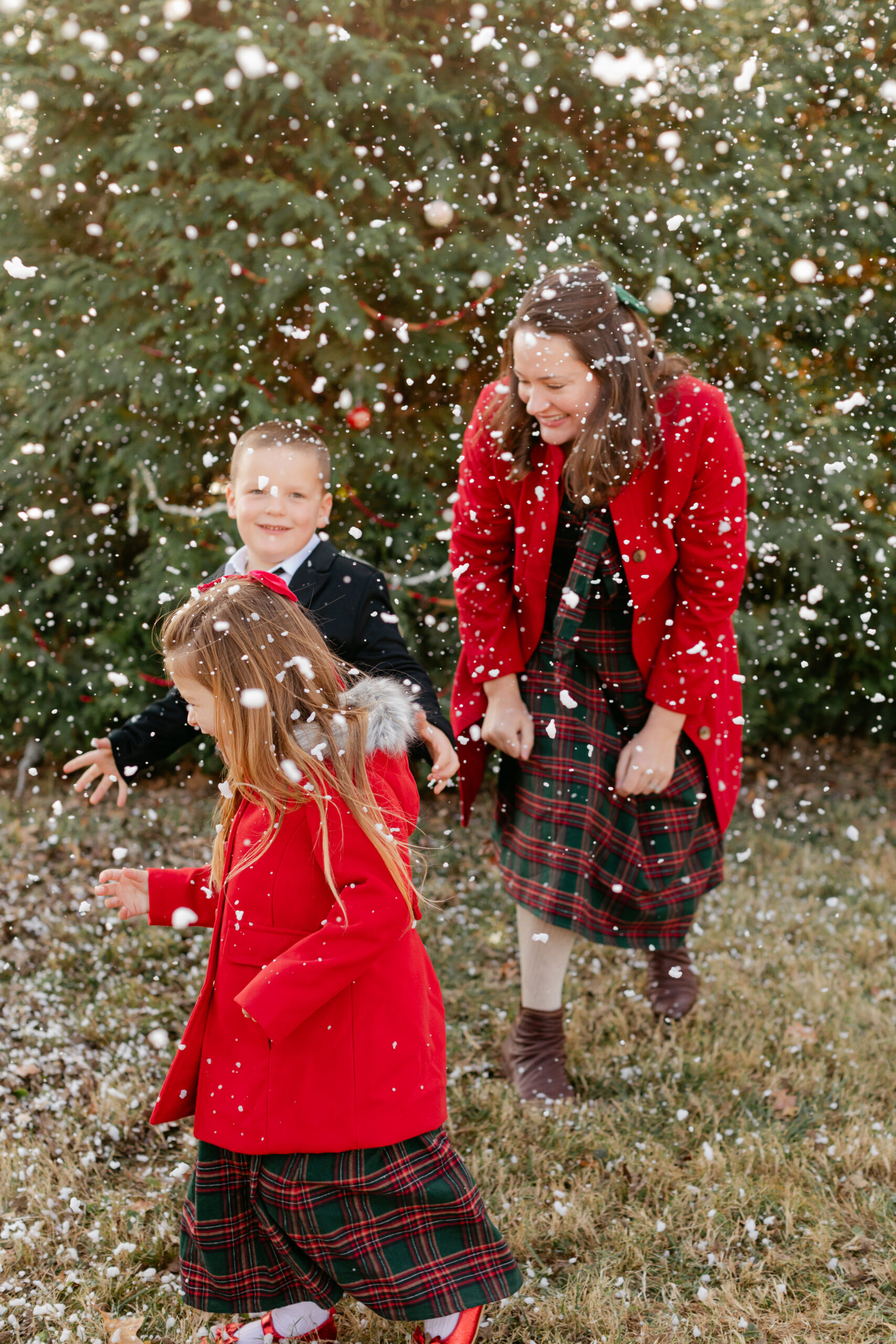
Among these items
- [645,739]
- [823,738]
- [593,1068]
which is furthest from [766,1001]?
[823,738]

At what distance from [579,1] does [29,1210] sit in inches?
187

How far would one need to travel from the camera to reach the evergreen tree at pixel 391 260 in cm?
427

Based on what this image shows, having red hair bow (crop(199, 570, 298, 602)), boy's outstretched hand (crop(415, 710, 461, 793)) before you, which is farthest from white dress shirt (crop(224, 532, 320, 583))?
boy's outstretched hand (crop(415, 710, 461, 793))

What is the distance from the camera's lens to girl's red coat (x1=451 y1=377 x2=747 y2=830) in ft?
8.06

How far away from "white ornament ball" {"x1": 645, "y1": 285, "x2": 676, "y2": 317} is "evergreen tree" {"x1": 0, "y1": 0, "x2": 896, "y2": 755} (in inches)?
0.6

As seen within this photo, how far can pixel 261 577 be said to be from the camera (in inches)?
77.3

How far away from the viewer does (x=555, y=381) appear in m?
2.37

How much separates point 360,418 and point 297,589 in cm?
239

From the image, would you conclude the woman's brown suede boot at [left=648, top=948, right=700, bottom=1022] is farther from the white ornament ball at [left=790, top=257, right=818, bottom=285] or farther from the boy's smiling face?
the white ornament ball at [left=790, top=257, right=818, bottom=285]

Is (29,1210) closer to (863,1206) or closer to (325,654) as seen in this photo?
(325,654)

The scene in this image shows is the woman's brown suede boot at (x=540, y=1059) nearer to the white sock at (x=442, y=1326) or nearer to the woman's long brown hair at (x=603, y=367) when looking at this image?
the white sock at (x=442, y=1326)

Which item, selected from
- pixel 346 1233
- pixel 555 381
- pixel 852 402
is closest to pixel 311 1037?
pixel 346 1233

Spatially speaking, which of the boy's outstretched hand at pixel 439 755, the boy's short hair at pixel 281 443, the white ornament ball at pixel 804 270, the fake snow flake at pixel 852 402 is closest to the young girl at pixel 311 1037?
the boy's outstretched hand at pixel 439 755

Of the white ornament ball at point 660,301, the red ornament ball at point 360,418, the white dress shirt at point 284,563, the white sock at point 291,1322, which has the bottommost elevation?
the white sock at point 291,1322
